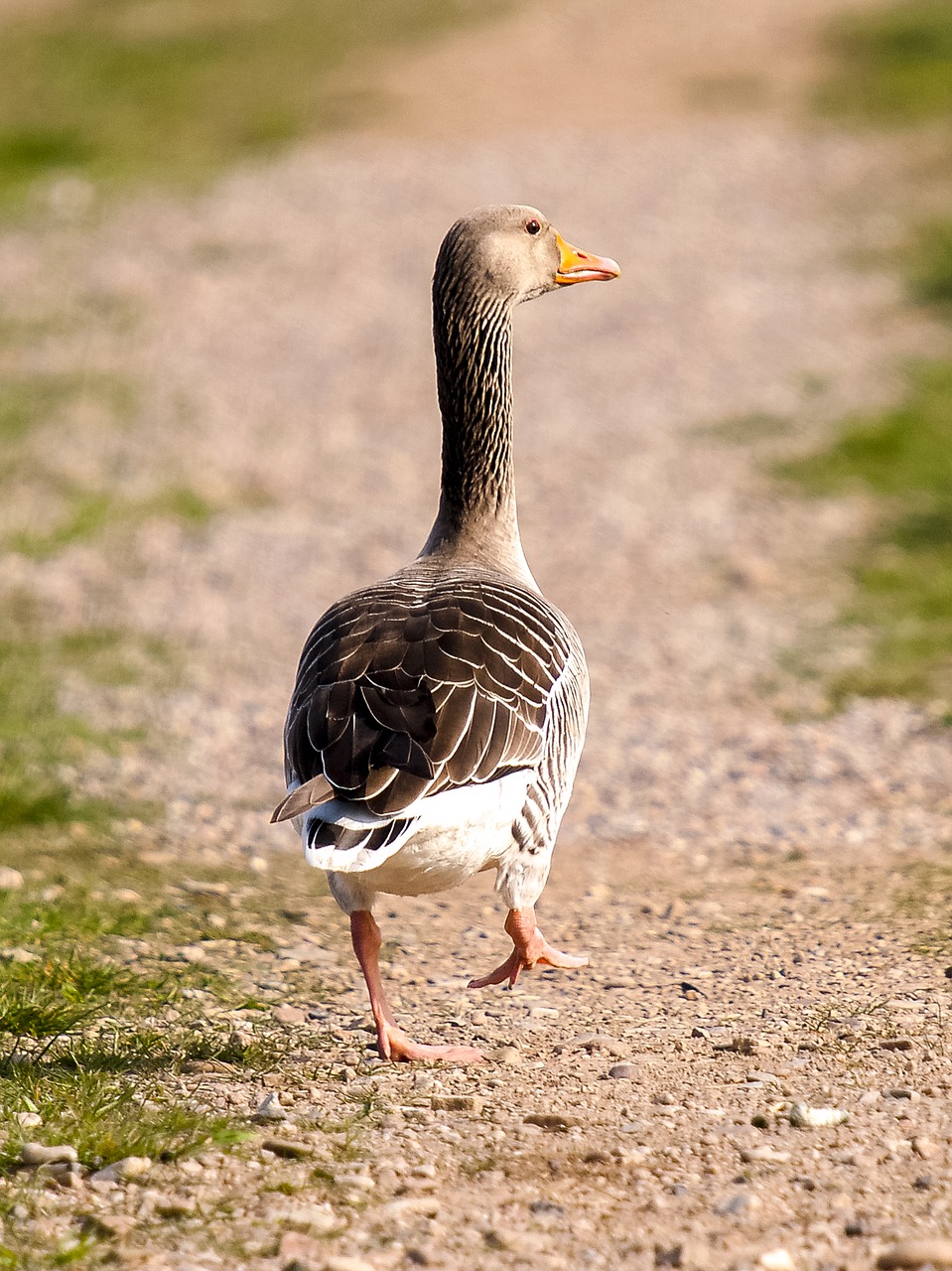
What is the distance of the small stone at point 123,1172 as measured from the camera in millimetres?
3900

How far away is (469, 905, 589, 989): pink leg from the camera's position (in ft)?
16.4

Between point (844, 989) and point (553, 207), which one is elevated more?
point (553, 207)

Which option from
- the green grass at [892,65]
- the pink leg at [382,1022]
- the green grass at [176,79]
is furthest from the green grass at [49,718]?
the green grass at [892,65]

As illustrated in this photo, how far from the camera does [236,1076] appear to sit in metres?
4.54

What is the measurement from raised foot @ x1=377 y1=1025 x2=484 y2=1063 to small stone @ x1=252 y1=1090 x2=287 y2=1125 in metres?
0.43

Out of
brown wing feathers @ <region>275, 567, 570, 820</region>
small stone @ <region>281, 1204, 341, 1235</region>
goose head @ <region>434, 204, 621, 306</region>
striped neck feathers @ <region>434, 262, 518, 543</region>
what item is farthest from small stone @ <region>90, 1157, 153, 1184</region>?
goose head @ <region>434, 204, 621, 306</region>

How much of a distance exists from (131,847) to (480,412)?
2.24 m

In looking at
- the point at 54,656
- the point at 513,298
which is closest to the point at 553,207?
the point at 54,656

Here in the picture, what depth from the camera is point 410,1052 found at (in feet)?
15.1

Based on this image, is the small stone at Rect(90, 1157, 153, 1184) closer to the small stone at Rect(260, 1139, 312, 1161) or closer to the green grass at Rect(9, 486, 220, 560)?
the small stone at Rect(260, 1139, 312, 1161)

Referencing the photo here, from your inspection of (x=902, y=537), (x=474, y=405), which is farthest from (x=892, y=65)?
(x=474, y=405)

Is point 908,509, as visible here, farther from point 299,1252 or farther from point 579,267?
point 299,1252

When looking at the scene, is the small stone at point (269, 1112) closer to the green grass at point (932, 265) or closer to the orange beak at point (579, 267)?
the orange beak at point (579, 267)

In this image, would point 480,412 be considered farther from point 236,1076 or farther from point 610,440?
point 610,440
